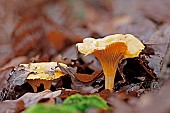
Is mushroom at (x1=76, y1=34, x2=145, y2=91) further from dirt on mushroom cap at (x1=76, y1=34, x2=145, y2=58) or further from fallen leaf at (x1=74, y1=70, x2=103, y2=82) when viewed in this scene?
fallen leaf at (x1=74, y1=70, x2=103, y2=82)

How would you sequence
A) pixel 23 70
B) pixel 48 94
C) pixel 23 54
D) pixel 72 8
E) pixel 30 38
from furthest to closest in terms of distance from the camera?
pixel 72 8 → pixel 30 38 → pixel 23 54 → pixel 23 70 → pixel 48 94

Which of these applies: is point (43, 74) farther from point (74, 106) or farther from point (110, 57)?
point (74, 106)

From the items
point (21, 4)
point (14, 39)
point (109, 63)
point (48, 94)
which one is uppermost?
point (21, 4)

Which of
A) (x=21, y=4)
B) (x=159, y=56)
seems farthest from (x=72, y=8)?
(x=159, y=56)

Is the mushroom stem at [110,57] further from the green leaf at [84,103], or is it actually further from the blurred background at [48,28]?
the blurred background at [48,28]

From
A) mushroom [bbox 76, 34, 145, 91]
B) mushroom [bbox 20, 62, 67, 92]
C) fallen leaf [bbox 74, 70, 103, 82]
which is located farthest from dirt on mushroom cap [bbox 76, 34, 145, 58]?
fallen leaf [bbox 74, 70, 103, 82]

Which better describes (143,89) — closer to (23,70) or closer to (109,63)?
(109,63)
